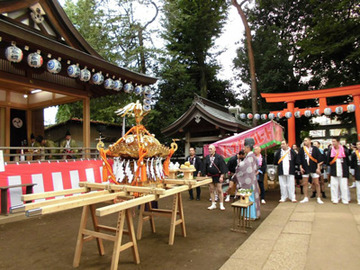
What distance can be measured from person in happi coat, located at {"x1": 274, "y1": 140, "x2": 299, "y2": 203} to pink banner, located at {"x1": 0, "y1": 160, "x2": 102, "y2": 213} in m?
6.05

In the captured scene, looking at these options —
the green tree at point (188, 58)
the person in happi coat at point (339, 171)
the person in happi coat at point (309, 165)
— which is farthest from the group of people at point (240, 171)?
the green tree at point (188, 58)

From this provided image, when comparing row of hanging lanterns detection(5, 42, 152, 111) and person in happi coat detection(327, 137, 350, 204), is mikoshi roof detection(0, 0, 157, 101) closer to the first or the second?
row of hanging lanterns detection(5, 42, 152, 111)

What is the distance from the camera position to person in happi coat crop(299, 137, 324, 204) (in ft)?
25.7

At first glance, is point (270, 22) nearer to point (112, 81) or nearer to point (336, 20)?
point (336, 20)

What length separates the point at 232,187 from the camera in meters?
8.63

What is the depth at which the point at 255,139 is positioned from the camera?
9.48 metres

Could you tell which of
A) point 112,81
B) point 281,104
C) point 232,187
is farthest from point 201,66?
point 232,187

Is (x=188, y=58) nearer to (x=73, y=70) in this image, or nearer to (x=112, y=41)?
(x=112, y=41)

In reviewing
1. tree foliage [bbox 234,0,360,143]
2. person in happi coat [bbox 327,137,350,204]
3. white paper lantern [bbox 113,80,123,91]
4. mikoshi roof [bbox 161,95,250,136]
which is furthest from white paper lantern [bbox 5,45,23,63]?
tree foliage [bbox 234,0,360,143]

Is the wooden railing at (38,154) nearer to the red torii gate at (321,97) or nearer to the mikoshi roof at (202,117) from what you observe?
A: the mikoshi roof at (202,117)

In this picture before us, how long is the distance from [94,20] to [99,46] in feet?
7.45

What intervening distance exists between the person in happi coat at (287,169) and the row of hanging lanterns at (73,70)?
4.48 metres

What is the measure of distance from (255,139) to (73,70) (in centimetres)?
669

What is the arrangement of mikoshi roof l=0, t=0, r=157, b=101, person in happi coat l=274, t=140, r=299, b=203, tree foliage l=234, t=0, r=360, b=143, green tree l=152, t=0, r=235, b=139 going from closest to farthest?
1. mikoshi roof l=0, t=0, r=157, b=101
2. person in happi coat l=274, t=140, r=299, b=203
3. tree foliage l=234, t=0, r=360, b=143
4. green tree l=152, t=0, r=235, b=139
